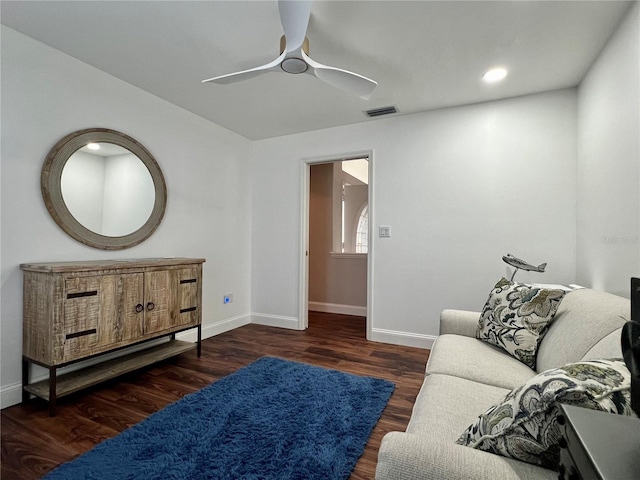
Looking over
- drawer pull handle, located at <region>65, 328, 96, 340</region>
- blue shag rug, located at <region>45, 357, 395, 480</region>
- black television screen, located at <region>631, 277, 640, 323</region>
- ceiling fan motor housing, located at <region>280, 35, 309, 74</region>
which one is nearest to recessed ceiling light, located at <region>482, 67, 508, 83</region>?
ceiling fan motor housing, located at <region>280, 35, 309, 74</region>

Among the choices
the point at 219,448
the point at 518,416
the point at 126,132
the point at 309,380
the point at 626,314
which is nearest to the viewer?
the point at 518,416

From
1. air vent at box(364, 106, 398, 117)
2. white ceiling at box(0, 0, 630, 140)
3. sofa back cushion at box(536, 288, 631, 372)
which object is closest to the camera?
sofa back cushion at box(536, 288, 631, 372)

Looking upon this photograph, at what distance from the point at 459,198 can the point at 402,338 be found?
154 cm

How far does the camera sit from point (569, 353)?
1.31 meters

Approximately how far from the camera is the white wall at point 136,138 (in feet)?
6.43

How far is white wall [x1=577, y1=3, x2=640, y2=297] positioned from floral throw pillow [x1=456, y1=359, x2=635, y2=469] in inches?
49.3

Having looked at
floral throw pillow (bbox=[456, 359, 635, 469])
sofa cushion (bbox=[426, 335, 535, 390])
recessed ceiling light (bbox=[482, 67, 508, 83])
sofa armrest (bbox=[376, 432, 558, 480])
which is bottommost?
sofa cushion (bbox=[426, 335, 535, 390])

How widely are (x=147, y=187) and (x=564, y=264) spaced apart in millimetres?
3753

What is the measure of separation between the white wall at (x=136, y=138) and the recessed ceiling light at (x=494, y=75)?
276 cm

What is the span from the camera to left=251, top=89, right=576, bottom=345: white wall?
2.66 m

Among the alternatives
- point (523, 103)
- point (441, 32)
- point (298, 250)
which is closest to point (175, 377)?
point (298, 250)

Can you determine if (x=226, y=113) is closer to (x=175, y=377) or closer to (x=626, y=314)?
(x=175, y=377)

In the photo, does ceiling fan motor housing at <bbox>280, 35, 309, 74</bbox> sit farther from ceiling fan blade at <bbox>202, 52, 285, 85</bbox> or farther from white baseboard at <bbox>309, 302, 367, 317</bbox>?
white baseboard at <bbox>309, 302, 367, 317</bbox>

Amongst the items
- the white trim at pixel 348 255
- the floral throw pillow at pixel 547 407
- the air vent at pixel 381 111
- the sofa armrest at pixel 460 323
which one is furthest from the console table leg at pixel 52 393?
the white trim at pixel 348 255
